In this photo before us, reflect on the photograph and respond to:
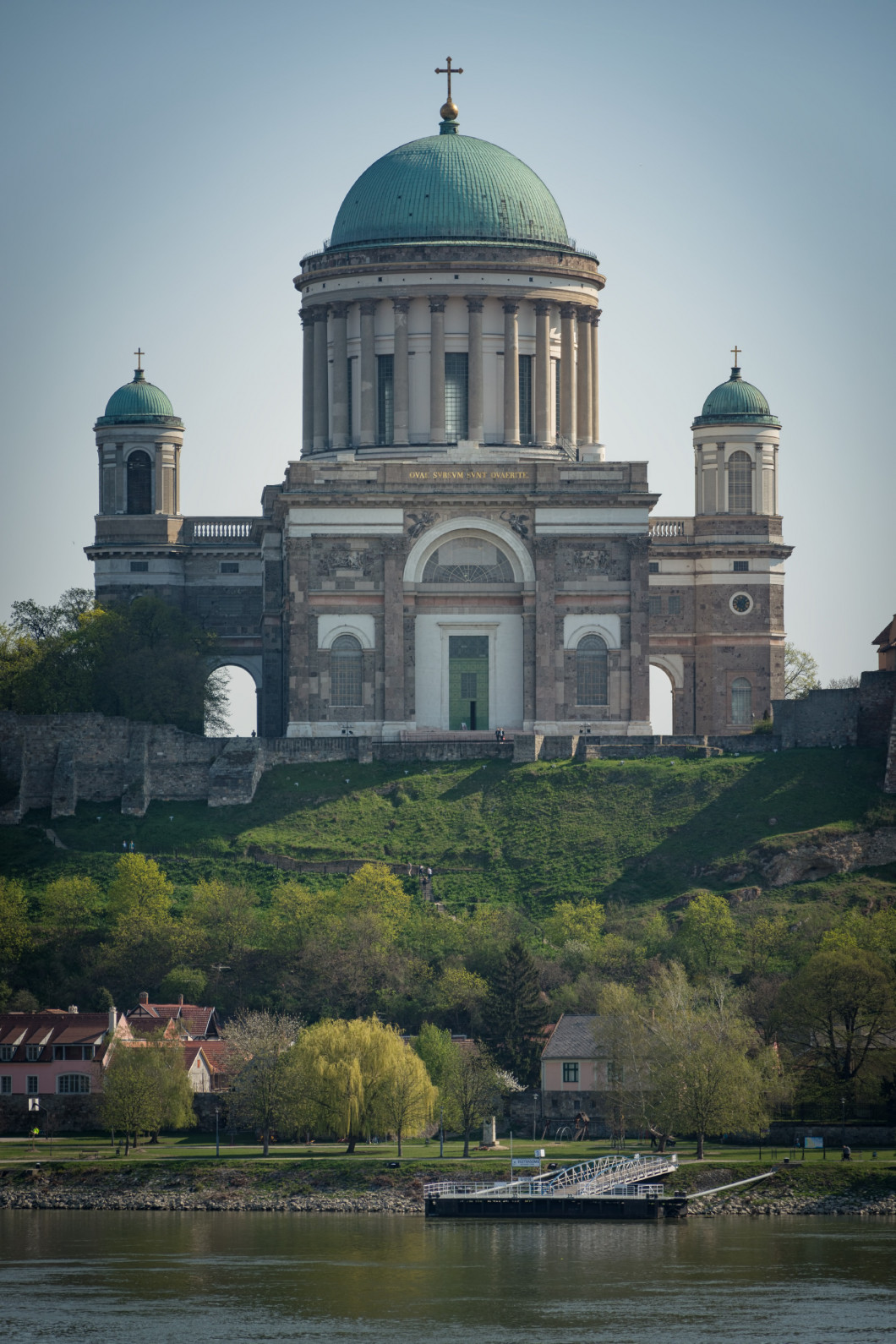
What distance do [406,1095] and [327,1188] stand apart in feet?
15.4

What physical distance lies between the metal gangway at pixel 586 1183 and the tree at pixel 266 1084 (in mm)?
6219

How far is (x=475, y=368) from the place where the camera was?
11688 centimetres

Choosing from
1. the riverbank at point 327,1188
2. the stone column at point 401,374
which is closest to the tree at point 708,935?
the riverbank at point 327,1188

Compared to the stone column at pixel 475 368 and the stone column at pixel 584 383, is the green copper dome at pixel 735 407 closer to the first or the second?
the stone column at pixel 584 383

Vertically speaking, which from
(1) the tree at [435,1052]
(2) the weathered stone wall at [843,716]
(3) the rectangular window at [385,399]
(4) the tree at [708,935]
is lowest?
(1) the tree at [435,1052]

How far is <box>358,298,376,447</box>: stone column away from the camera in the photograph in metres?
118

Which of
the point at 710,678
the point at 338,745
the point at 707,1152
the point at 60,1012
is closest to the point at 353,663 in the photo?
the point at 338,745

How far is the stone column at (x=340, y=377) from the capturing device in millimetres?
119000

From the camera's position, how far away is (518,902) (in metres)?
98.5

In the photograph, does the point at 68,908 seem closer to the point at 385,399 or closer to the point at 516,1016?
the point at 516,1016

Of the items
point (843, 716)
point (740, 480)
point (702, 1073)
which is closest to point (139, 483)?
point (740, 480)

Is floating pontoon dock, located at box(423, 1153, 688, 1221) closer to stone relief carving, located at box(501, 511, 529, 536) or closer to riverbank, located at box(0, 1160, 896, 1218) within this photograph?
riverbank, located at box(0, 1160, 896, 1218)

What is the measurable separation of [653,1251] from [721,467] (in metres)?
52.8

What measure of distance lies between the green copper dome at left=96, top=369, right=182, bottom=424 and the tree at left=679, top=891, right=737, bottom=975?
131 feet
